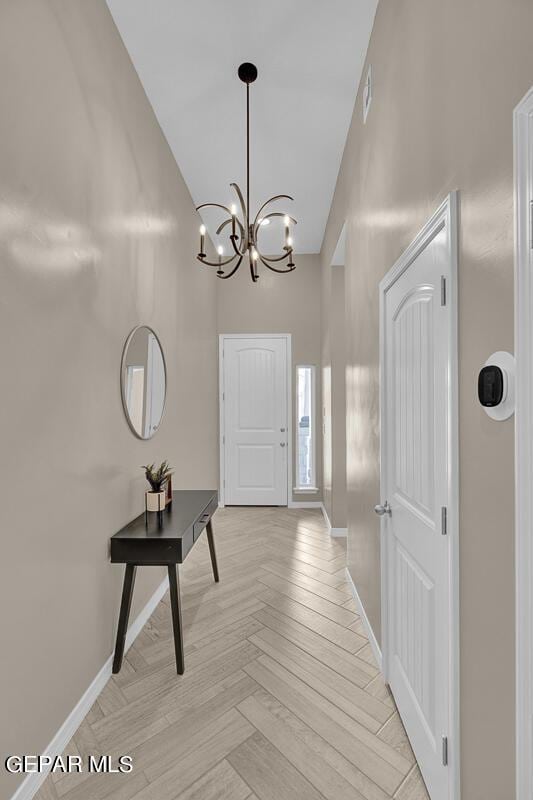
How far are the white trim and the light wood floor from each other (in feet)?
2.96

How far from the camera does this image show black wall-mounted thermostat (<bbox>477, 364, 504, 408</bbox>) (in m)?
0.93

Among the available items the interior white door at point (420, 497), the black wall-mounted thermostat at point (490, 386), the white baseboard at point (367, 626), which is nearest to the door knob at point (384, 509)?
the interior white door at point (420, 497)

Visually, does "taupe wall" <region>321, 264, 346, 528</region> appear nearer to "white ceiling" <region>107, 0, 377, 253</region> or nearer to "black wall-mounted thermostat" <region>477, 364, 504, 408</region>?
"white ceiling" <region>107, 0, 377, 253</region>

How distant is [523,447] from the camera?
85cm

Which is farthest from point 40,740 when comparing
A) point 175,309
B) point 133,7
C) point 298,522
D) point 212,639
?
point 298,522

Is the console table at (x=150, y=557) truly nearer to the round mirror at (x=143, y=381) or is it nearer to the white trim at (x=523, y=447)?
the round mirror at (x=143, y=381)

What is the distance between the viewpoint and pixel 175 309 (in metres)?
3.52

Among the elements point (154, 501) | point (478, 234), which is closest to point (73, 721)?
point (154, 501)

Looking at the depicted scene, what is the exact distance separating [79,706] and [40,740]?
0.31 meters

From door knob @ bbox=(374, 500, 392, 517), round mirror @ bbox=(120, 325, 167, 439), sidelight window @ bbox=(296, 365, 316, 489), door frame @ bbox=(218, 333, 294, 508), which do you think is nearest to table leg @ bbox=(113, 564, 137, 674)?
round mirror @ bbox=(120, 325, 167, 439)

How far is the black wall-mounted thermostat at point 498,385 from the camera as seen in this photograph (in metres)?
0.91

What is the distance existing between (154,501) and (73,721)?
1096 millimetres

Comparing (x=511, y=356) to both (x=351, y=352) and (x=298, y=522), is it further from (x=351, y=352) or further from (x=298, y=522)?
(x=298, y=522)

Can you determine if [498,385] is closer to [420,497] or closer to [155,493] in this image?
[420,497]
